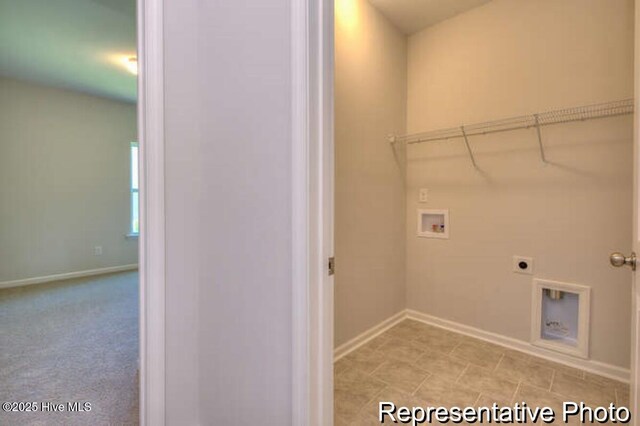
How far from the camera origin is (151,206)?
1.23m

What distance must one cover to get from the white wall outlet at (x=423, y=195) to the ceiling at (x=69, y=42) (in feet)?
8.58

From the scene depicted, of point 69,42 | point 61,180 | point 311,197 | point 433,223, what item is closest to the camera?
point 311,197

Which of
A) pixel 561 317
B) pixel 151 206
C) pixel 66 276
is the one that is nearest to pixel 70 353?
pixel 151 206

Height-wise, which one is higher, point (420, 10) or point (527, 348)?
point (420, 10)

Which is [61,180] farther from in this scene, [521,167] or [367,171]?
[521,167]

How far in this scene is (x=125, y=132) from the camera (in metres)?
4.73

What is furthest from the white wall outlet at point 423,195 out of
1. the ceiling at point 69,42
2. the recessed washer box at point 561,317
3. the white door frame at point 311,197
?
the ceiling at point 69,42

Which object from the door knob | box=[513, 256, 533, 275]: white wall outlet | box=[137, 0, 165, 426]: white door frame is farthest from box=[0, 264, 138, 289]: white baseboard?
the door knob

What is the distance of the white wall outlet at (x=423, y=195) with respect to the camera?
269cm

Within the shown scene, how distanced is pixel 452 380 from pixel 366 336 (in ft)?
2.30

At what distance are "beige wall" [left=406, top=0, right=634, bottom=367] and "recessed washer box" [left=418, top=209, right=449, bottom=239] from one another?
0.19 ft

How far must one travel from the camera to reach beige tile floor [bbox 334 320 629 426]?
167 centimetres

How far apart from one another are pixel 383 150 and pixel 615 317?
1.85m

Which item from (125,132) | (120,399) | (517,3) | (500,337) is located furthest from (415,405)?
(125,132)
